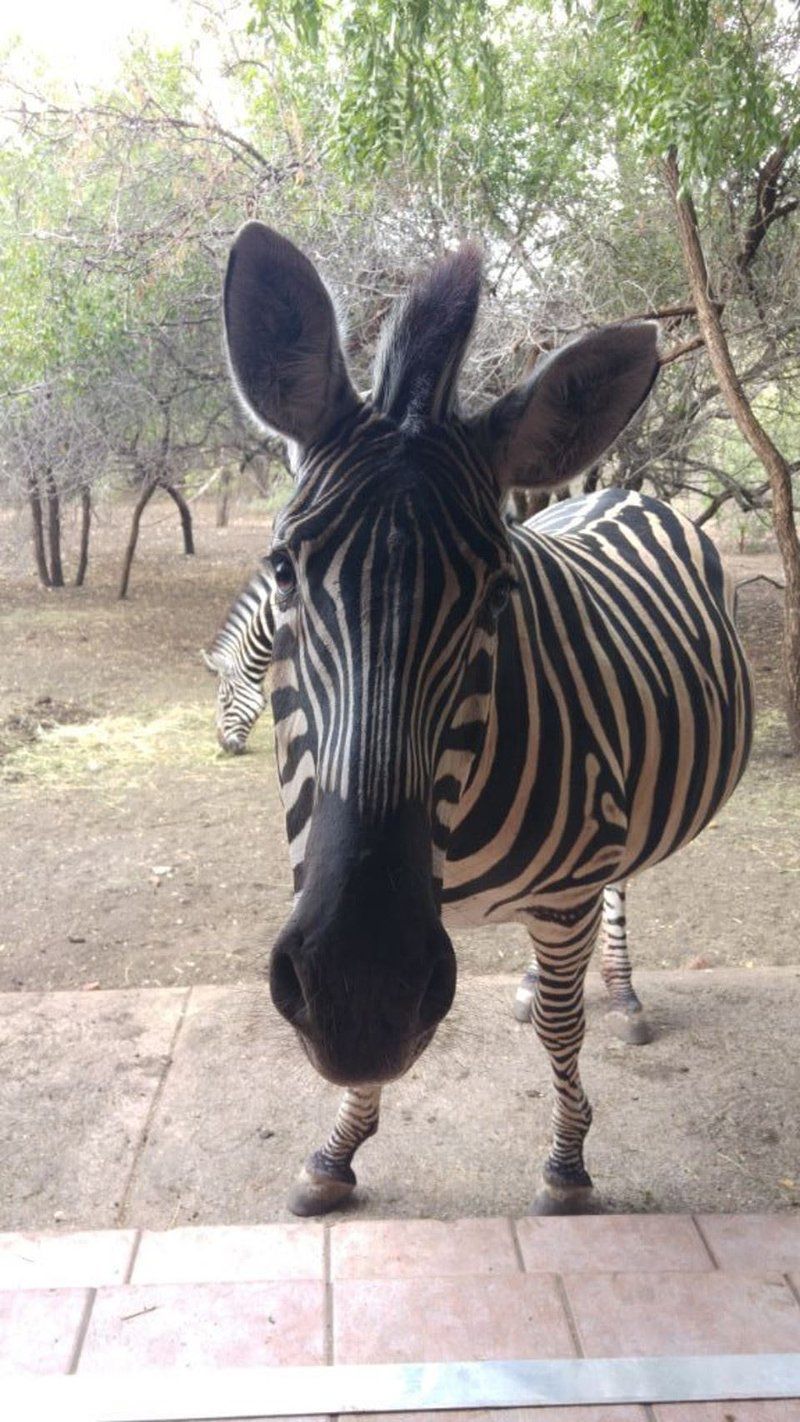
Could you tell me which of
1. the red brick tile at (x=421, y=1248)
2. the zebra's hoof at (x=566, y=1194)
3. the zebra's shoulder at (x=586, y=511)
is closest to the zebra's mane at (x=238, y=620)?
the zebra's shoulder at (x=586, y=511)

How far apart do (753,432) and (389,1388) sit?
6.55 metres

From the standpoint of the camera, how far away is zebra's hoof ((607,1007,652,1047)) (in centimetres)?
359

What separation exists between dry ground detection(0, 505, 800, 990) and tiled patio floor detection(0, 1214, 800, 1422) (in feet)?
2.43

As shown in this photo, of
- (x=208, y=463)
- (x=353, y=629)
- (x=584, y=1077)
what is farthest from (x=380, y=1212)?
(x=208, y=463)

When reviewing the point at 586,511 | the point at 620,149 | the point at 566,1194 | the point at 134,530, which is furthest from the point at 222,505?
the point at 566,1194

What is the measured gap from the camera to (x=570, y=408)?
182cm

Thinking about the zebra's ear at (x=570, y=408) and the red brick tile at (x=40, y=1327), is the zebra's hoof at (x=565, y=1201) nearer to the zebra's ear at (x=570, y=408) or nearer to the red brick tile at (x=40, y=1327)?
the red brick tile at (x=40, y=1327)

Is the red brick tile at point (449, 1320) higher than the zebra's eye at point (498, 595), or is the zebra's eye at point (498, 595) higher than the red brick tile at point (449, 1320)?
the zebra's eye at point (498, 595)

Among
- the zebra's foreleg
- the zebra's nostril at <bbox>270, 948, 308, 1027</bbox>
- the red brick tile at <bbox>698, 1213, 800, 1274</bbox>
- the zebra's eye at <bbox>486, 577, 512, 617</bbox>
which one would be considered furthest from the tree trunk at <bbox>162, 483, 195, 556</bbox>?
the zebra's nostril at <bbox>270, 948, 308, 1027</bbox>

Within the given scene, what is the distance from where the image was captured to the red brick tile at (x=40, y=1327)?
2.08 m

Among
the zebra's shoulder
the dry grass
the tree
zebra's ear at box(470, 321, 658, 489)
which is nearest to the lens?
zebra's ear at box(470, 321, 658, 489)

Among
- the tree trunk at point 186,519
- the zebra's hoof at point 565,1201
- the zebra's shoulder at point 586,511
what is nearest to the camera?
the zebra's hoof at point 565,1201

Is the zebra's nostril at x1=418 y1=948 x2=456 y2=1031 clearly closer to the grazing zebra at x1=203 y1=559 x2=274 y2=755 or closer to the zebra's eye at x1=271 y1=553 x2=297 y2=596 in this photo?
the zebra's eye at x1=271 y1=553 x2=297 y2=596

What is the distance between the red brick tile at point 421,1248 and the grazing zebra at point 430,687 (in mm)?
259
